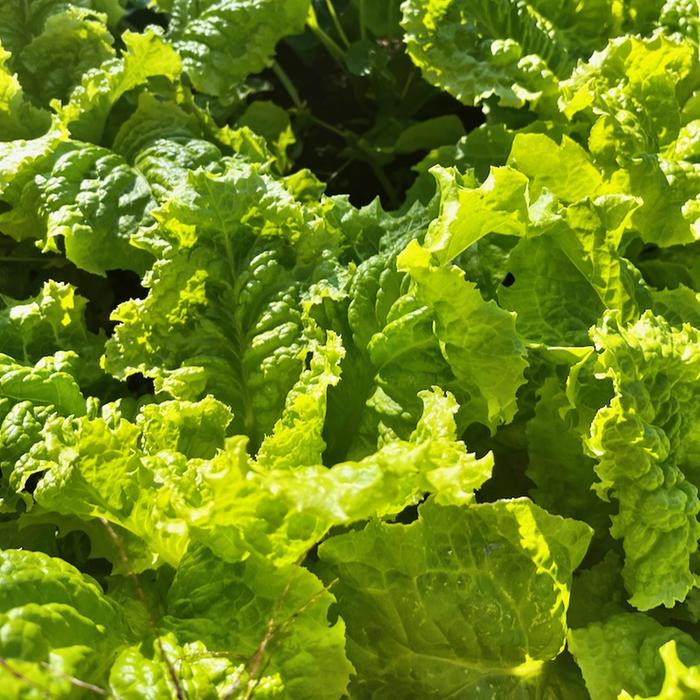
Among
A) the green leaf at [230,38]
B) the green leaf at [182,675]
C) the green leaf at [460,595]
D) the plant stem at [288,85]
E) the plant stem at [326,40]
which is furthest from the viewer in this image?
the plant stem at [288,85]

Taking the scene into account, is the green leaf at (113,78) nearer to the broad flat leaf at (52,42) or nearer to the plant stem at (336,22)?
the broad flat leaf at (52,42)

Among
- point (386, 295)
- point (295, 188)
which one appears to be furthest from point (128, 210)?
point (386, 295)

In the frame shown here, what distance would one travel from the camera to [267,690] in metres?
1.44

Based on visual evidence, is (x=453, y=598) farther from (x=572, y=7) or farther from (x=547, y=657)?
(x=572, y=7)

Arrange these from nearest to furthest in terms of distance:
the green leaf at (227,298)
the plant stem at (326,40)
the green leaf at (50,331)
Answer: the green leaf at (227,298) → the green leaf at (50,331) → the plant stem at (326,40)

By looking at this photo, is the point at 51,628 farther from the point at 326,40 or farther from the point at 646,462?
the point at 326,40

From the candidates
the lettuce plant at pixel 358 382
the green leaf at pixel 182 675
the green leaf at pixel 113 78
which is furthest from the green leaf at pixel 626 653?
the green leaf at pixel 113 78

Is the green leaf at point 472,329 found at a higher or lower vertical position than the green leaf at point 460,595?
higher

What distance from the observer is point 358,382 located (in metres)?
1.94

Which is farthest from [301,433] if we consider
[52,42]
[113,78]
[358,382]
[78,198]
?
[52,42]

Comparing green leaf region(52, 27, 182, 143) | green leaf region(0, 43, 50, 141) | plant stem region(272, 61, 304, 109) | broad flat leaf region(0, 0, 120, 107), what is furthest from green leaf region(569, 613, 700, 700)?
plant stem region(272, 61, 304, 109)

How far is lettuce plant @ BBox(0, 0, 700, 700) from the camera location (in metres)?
1.50

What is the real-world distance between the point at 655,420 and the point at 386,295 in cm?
63

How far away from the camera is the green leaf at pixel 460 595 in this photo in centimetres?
161
